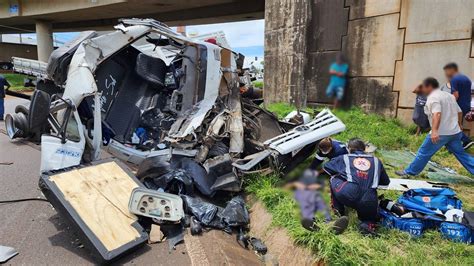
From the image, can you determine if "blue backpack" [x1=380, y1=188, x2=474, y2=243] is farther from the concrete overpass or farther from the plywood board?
the concrete overpass

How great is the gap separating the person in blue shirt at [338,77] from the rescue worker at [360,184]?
1.85m

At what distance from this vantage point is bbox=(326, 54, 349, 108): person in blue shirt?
121 cm

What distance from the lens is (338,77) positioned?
3.97ft

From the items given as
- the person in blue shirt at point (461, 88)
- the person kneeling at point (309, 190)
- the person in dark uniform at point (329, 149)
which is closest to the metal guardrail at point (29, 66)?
the person in dark uniform at point (329, 149)

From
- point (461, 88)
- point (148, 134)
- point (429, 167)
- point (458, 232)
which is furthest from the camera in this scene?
point (148, 134)

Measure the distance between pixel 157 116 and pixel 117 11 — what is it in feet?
49.2

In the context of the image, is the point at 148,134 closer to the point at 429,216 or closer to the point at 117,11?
the point at 429,216

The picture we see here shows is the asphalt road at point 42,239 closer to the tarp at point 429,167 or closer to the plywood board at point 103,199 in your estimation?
the plywood board at point 103,199

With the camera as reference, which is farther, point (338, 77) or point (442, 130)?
point (442, 130)

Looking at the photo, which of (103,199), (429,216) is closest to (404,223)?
(429,216)

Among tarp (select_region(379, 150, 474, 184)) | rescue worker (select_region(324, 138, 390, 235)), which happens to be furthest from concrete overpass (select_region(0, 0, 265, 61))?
rescue worker (select_region(324, 138, 390, 235))

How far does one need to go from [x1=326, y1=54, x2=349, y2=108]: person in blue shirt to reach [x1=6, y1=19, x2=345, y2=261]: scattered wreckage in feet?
Answer: 7.72

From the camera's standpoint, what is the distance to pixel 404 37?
331 centimetres

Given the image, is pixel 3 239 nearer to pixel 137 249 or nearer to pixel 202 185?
pixel 137 249
